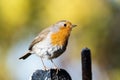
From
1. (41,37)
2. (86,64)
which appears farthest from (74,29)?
(86,64)

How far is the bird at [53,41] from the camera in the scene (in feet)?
17.6

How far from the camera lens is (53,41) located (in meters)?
5.54

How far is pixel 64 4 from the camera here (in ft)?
29.3

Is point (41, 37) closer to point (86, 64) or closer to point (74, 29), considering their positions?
point (86, 64)

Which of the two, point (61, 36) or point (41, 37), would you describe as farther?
point (41, 37)

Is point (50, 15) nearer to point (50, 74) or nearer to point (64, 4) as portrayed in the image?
point (64, 4)

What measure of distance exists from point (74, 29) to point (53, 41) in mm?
3328

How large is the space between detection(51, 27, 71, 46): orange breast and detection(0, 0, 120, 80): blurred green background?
2.92m

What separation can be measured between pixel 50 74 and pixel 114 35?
222 inches

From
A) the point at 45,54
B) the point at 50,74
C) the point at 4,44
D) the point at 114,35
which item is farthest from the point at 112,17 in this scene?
the point at 50,74

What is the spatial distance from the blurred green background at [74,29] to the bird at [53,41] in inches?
112

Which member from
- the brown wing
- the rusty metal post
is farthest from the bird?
the rusty metal post

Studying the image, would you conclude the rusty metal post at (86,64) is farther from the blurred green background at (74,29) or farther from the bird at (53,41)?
the blurred green background at (74,29)

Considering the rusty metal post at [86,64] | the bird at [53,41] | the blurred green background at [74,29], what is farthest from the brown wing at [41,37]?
the blurred green background at [74,29]
